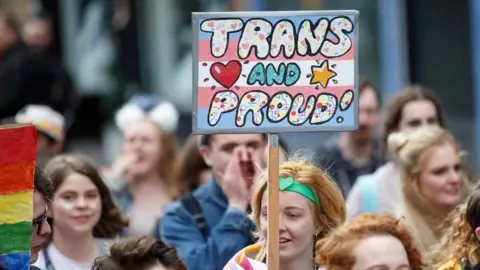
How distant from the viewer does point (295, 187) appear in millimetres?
6602

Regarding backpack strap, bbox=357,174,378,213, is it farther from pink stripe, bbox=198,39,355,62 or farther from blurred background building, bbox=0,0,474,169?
blurred background building, bbox=0,0,474,169

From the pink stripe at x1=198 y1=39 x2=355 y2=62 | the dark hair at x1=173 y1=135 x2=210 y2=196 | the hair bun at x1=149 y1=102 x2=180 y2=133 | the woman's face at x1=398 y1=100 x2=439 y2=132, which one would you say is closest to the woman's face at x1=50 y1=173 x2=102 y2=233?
the dark hair at x1=173 y1=135 x2=210 y2=196

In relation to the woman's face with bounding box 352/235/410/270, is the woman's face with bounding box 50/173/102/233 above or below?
above

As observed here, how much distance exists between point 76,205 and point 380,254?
1.80 metres

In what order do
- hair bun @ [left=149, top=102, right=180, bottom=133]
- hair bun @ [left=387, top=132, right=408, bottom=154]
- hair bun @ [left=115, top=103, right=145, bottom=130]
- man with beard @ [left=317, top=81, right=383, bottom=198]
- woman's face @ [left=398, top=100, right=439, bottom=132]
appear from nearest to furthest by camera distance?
hair bun @ [left=387, top=132, right=408, bottom=154]
woman's face @ [left=398, top=100, right=439, bottom=132]
man with beard @ [left=317, top=81, right=383, bottom=198]
hair bun @ [left=149, top=102, right=180, bottom=133]
hair bun @ [left=115, top=103, right=145, bottom=130]

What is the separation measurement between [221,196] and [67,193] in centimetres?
78

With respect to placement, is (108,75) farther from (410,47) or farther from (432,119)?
(432,119)

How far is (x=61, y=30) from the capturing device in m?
20.6

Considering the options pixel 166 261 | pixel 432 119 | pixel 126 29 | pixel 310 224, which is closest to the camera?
pixel 166 261

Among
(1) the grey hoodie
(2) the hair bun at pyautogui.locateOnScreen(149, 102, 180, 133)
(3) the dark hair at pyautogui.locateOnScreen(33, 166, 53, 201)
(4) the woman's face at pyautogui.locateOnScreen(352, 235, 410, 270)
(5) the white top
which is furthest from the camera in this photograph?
(2) the hair bun at pyautogui.locateOnScreen(149, 102, 180, 133)

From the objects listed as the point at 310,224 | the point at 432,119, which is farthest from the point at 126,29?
the point at 310,224

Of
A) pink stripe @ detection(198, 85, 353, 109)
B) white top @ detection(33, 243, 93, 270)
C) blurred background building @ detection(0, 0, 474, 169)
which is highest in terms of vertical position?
blurred background building @ detection(0, 0, 474, 169)

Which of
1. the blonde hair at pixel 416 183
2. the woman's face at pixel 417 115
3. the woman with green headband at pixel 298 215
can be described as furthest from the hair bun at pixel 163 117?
the woman with green headband at pixel 298 215

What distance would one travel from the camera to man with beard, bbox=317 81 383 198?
1011cm
